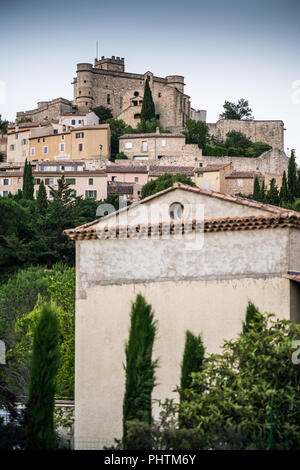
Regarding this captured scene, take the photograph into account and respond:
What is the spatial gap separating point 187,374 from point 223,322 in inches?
95.5

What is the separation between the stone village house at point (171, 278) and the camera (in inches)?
797

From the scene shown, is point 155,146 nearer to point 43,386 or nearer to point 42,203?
point 42,203

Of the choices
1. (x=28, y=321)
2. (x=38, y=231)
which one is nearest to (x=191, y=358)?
(x=28, y=321)

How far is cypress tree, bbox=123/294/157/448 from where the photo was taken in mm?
17891

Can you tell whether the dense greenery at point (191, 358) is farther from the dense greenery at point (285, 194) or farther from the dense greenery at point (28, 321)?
the dense greenery at point (285, 194)

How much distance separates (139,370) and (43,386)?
81.1 inches

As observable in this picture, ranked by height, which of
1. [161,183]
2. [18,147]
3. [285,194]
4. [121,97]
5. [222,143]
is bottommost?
[285,194]

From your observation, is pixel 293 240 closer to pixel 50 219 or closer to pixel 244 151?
pixel 50 219

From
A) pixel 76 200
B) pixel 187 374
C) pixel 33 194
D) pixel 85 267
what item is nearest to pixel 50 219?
pixel 76 200

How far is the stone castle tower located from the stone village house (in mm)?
85019

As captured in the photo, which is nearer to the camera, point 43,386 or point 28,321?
point 43,386

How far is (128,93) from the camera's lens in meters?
115

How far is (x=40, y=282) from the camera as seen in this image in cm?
4691

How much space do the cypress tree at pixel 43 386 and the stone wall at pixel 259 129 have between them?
Answer: 86.8 meters
